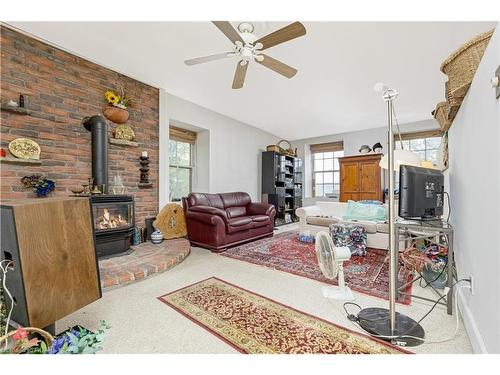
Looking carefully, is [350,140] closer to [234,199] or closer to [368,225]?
[368,225]

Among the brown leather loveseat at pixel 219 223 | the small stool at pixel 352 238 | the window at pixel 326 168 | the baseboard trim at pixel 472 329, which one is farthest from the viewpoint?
the window at pixel 326 168

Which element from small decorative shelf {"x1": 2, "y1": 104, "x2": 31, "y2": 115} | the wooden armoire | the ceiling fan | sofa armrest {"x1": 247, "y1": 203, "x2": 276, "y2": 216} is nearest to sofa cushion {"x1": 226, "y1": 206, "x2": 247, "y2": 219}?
sofa armrest {"x1": 247, "y1": 203, "x2": 276, "y2": 216}

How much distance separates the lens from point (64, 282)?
118 centimetres

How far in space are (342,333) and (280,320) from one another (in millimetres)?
410

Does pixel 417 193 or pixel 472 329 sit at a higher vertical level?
pixel 417 193

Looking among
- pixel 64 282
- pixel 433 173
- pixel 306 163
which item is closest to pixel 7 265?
pixel 64 282

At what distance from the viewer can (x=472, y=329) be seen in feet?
4.36

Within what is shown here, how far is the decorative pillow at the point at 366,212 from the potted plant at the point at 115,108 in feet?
12.8

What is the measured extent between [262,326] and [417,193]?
1.57 metres

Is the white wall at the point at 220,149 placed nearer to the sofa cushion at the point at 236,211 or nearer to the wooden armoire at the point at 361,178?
the sofa cushion at the point at 236,211

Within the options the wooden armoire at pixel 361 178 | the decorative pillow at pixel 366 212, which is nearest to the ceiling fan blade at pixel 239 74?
the decorative pillow at pixel 366 212

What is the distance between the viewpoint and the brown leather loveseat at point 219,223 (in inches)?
138

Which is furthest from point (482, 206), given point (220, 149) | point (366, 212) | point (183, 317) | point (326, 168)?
point (326, 168)

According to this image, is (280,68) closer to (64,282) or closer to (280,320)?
(280,320)
